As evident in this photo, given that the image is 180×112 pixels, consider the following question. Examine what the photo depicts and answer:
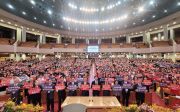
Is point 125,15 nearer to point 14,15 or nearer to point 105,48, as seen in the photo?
point 105,48

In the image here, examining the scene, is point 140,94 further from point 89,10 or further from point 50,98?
point 89,10

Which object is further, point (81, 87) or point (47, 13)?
point (47, 13)

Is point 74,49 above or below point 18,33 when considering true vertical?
below

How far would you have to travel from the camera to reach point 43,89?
9.17 meters

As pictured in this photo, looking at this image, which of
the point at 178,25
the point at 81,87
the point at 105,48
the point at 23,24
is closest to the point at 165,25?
the point at 178,25

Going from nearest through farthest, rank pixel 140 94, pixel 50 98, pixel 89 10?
pixel 50 98 < pixel 140 94 < pixel 89 10

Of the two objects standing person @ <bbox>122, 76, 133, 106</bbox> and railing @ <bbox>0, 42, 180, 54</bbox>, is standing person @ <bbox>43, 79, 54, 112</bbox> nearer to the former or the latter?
standing person @ <bbox>122, 76, 133, 106</bbox>

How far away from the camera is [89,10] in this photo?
42.0 m

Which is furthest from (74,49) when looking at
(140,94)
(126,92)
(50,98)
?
(140,94)

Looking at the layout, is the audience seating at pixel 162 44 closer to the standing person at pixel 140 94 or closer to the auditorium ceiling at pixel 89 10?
the auditorium ceiling at pixel 89 10

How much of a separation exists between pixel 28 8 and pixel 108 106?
98.8ft

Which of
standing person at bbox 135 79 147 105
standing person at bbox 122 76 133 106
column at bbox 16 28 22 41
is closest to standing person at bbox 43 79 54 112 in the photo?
standing person at bbox 122 76 133 106

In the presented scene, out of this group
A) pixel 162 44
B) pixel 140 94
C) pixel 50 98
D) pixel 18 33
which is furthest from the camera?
pixel 18 33

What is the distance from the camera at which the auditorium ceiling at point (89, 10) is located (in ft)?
96.0
